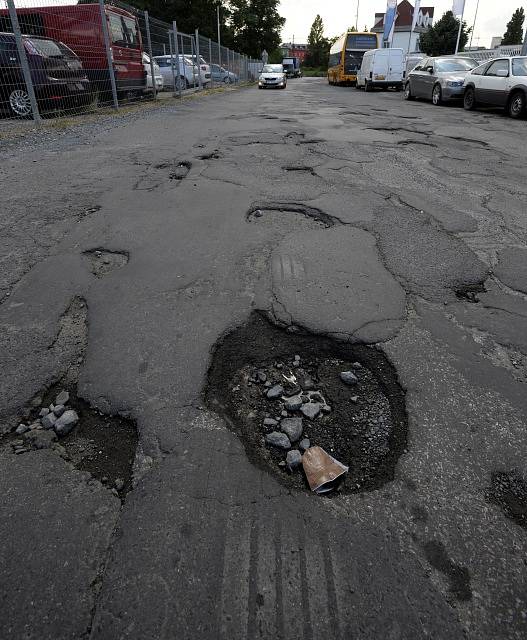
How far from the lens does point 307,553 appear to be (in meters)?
1.30

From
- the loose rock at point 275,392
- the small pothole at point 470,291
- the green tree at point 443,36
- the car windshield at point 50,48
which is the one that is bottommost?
the loose rock at point 275,392

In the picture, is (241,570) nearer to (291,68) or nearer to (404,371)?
(404,371)

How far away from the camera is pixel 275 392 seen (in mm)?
1988

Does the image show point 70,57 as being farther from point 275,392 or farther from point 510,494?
point 510,494

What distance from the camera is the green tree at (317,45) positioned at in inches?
3280

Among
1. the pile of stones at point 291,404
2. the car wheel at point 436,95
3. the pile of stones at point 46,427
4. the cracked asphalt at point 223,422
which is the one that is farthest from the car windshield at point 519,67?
the pile of stones at point 46,427

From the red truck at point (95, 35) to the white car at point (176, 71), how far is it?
340cm

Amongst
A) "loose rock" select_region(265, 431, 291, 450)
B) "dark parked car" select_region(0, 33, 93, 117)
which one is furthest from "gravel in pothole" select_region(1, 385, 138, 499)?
"dark parked car" select_region(0, 33, 93, 117)

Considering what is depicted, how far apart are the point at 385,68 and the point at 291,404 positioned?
25624 millimetres

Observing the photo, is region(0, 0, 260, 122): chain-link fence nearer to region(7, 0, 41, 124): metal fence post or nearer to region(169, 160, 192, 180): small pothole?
region(7, 0, 41, 124): metal fence post

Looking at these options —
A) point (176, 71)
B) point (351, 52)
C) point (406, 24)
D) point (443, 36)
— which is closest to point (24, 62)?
point (176, 71)

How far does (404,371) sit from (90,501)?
4.94ft

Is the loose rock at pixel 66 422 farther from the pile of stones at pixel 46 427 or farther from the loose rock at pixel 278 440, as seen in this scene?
the loose rock at pixel 278 440

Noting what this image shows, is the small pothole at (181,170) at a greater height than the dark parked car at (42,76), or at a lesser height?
lesser
